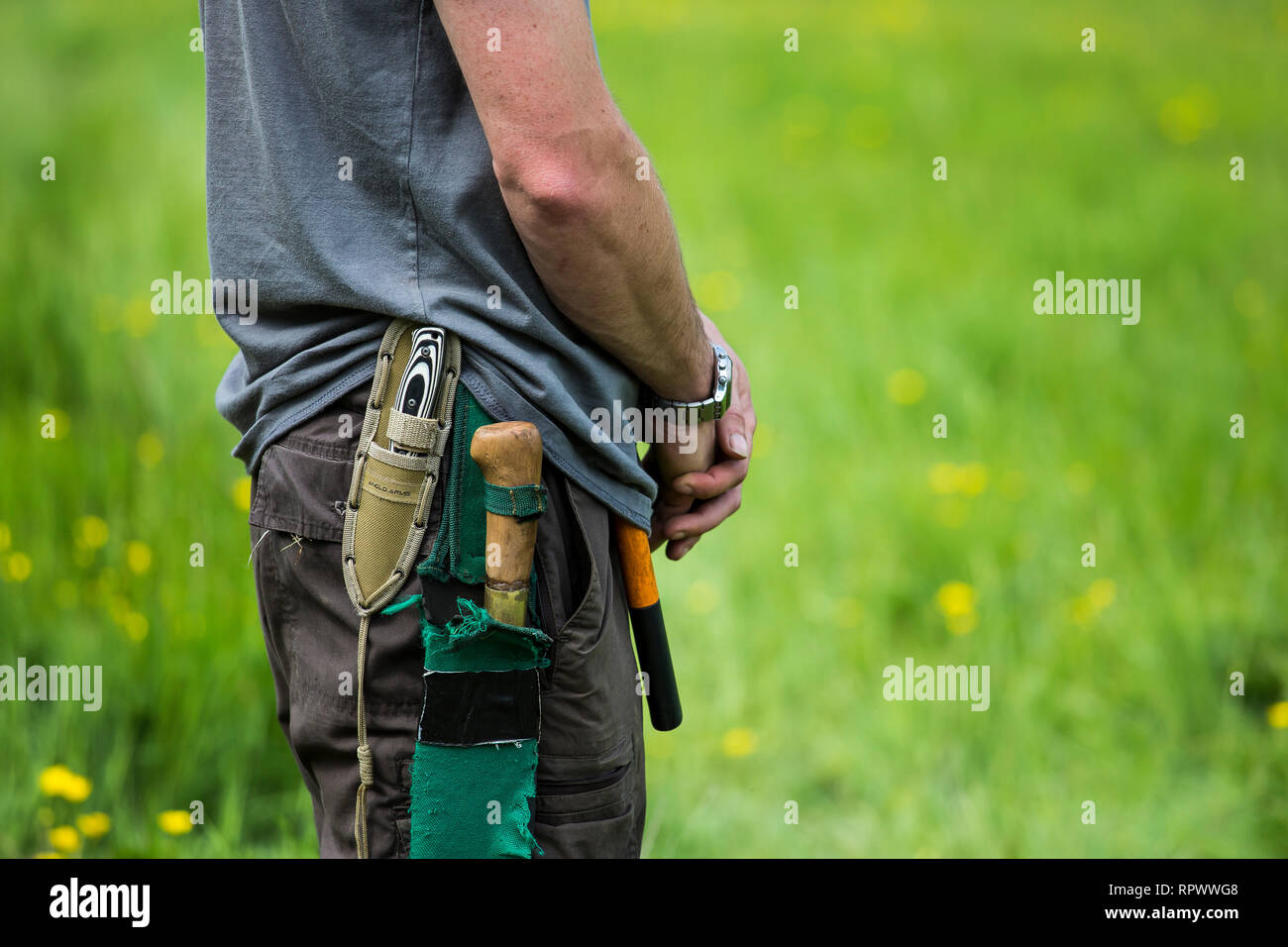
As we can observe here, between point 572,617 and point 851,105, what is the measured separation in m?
5.21

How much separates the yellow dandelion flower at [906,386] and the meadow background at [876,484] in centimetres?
2

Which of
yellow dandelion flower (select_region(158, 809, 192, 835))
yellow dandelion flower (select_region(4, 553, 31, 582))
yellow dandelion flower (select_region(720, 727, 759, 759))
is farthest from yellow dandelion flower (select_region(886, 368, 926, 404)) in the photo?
yellow dandelion flower (select_region(4, 553, 31, 582))

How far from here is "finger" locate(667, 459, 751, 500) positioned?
5.10ft

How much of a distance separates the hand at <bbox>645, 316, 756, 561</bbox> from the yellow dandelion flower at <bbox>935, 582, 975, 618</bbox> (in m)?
1.69

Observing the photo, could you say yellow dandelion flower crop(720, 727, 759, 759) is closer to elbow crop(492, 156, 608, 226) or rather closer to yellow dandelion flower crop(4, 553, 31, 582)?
yellow dandelion flower crop(4, 553, 31, 582)

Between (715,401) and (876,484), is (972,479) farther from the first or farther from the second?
(715,401)

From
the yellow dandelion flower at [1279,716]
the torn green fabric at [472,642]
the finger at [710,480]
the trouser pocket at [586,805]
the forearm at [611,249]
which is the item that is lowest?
the yellow dandelion flower at [1279,716]

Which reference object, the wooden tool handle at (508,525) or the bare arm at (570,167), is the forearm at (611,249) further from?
the wooden tool handle at (508,525)

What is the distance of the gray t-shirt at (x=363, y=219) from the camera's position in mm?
1238

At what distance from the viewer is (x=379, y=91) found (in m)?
1.24

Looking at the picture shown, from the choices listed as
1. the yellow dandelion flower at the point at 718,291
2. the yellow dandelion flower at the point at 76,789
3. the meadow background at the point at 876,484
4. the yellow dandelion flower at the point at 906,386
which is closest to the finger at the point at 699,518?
the meadow background at the point at 876,484

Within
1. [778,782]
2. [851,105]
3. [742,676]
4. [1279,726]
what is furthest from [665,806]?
[851,105]

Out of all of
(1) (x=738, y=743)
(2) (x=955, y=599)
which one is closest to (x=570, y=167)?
(1) (x=738, y=743)

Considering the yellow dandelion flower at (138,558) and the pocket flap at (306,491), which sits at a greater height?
the pocket flap at (306,491)
